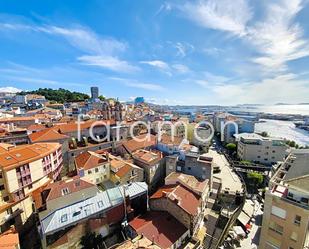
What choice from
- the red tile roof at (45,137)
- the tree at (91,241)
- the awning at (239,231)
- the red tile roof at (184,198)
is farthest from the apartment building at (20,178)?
the awning at (239,231)

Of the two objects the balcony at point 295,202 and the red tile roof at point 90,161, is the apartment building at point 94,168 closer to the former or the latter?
the red tile roof at point 90,161

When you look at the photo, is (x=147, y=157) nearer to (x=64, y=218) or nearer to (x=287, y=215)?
(x=64, y=218)

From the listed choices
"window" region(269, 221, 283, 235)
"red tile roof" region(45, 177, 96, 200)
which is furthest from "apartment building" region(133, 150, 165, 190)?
"window" region(269, 221, 283, 235)

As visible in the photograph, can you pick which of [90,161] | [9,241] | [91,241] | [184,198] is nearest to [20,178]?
[9,241]

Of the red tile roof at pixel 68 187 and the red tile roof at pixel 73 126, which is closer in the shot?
the red tile roof at pixel 68 187

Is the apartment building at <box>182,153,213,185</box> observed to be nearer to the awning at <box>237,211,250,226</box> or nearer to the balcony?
the awning at <box>237,211,250,226</box>

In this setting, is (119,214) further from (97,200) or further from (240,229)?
(240,229)
